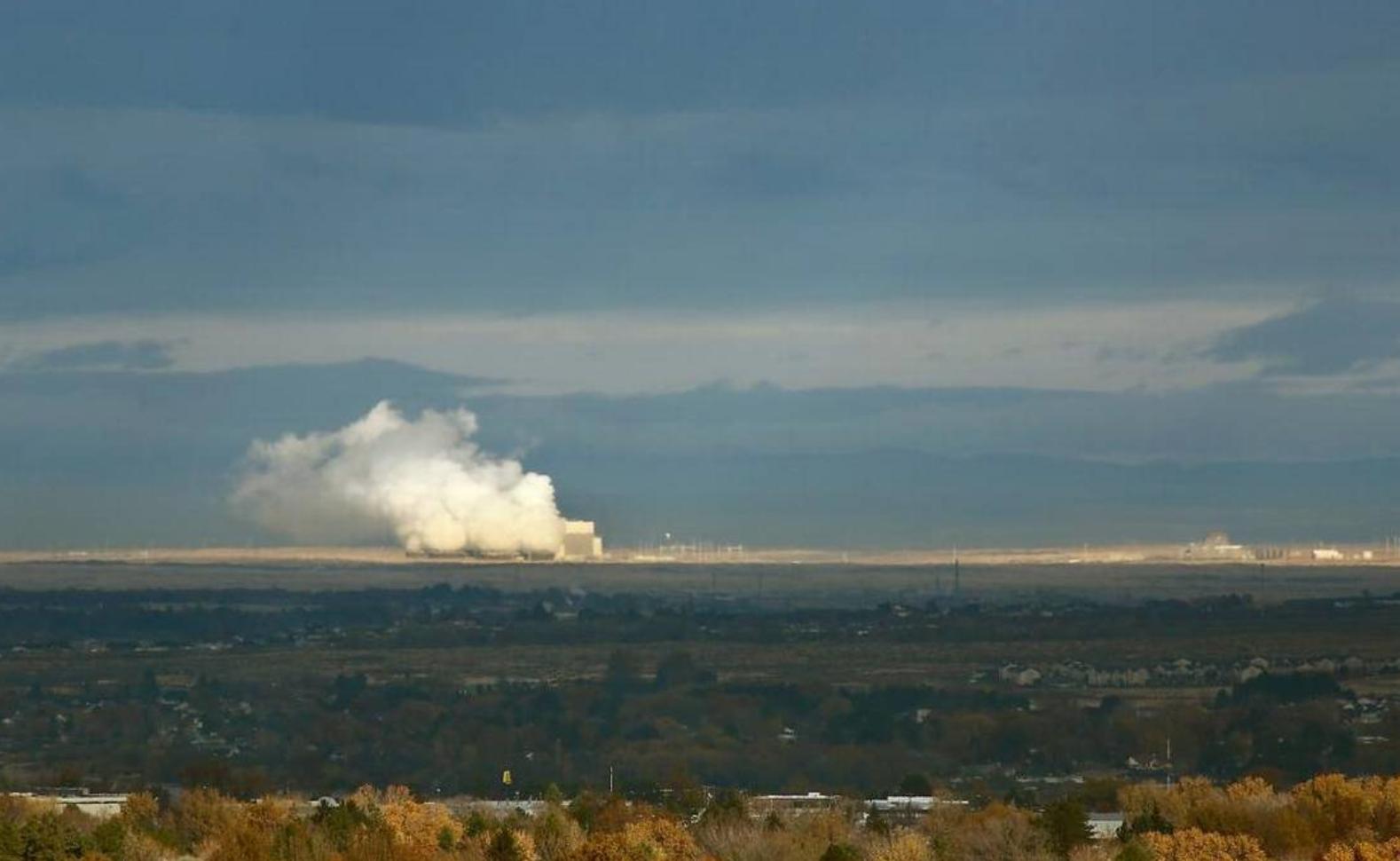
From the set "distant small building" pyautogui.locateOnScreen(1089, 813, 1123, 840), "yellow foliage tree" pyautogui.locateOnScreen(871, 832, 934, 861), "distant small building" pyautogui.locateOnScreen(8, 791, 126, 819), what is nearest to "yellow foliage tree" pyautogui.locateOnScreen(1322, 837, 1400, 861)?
"yellow foliage tree" pyautogui.locateOnScreen(871, 832, 934, 861)

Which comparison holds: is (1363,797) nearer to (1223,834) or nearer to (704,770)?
(1223,834)

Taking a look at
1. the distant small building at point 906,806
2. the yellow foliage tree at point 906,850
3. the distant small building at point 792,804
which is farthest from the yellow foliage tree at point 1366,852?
the distant small building at point 906,806

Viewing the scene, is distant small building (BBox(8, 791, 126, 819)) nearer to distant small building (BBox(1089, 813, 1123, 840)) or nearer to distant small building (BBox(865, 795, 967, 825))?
distant small building (BBox(865, 795, 967, 825))

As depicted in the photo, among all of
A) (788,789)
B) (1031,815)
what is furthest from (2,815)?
(788,789)

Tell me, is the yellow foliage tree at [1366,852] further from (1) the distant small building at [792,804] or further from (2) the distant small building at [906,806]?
(2) the distant small building at [906,806]

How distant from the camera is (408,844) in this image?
10469 cm

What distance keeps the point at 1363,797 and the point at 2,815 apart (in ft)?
173

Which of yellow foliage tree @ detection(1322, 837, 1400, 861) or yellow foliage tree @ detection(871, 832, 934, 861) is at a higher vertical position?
yellow foliage tree @ detection(1322, 837, 1400, 861)

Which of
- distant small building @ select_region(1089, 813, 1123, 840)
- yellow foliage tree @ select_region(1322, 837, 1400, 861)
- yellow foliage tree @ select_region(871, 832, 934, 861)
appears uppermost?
yellow foliage tree @ select_region(1322, 837, 1400, 861)

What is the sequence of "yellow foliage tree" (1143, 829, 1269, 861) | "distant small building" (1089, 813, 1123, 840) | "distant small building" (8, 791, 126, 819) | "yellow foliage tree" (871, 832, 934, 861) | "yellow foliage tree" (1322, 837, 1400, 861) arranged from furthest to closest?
"distant small building" (8, 791, 126, 819), "distant small building" (1089, 813, 1123, 840), "yellow foliage tree" (1143, 829, 1269, 861), "yellow foliage tree" (871, 832, 934, 861), "yellow foliage tree" (1322, 837, 1400, 861)

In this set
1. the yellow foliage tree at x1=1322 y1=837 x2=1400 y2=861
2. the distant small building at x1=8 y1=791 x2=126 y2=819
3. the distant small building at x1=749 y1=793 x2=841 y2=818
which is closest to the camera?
the yellow foliage tree at x1=1322 y1=837 x2=1400 y2=861

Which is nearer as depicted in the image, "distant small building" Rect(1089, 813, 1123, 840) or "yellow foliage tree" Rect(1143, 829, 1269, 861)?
"yellow foliage tree" Rect(1143, 829, 1269, 861)

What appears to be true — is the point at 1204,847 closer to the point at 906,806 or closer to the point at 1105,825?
the point at 1105,825

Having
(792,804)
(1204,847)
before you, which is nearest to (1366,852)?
(1204,847)
